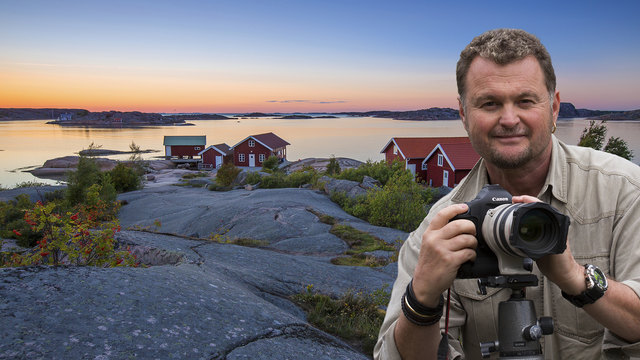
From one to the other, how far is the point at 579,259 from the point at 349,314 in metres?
4.11

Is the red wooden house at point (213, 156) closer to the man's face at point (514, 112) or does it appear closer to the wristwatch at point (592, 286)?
the man's face at point (514, 112)

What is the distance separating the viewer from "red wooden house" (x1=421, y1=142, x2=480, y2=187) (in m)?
35.8

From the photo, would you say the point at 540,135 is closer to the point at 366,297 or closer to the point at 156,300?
the point at 156,300

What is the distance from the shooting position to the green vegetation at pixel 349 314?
5293mm

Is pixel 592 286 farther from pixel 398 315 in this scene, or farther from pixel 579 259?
pixel 398 315

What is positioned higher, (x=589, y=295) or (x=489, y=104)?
(x=489, y=104)

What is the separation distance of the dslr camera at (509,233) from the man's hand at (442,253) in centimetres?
5

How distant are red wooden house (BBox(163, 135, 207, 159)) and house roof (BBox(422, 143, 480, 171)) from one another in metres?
52.1

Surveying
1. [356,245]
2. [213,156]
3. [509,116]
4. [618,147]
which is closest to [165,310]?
[509,116]

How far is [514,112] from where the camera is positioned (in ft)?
7.64

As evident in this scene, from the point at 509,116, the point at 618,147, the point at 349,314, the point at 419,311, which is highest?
the point at 509,116

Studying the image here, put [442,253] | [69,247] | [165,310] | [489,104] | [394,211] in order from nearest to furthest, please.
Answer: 1. [442,253]
2. [489,104]
3. [165,310]
4. [69,247]
5. [394,211]

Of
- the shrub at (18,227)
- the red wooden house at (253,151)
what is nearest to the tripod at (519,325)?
the shrub at (18,227)

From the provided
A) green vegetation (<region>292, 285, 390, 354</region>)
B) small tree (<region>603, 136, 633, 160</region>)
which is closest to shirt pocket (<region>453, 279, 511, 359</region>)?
green vegetation (<region>292, 285, 390, 354</region>)
